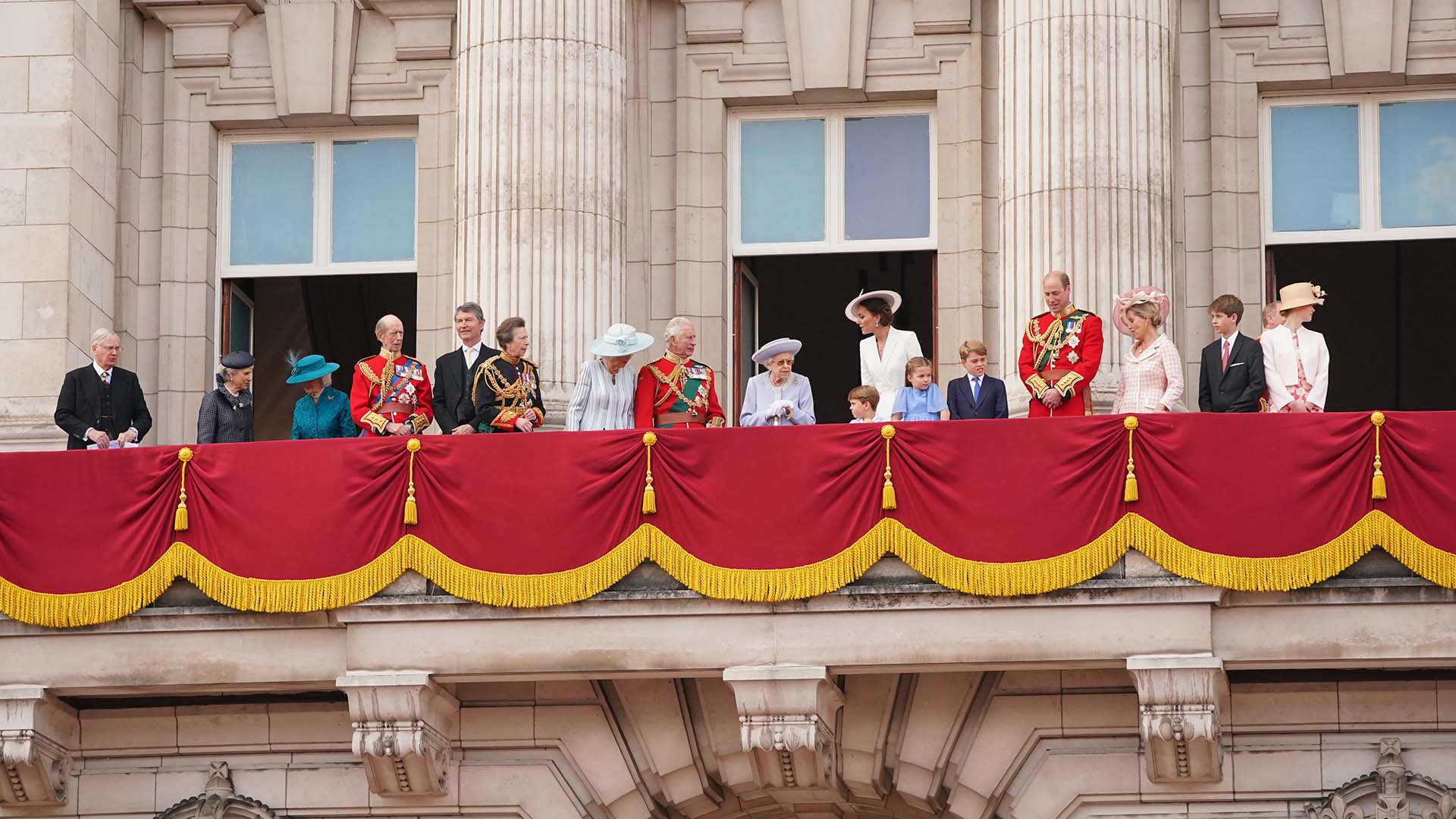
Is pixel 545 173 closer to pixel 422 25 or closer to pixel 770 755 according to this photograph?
pixel 422 25

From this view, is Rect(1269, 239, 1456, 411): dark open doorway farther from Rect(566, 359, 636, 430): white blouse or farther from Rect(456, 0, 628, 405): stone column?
Rect(566, 359, 636, 430): white blouse

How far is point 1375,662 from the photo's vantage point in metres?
23.1

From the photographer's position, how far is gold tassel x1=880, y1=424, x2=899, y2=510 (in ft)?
77.6

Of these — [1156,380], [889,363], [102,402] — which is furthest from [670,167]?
[1156,380]

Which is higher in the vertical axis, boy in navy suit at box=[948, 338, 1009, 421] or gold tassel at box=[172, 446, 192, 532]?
boy in navy suit at box=[948, 338, 1009, 421]

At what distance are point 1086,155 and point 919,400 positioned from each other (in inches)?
134

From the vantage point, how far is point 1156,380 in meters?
24.1

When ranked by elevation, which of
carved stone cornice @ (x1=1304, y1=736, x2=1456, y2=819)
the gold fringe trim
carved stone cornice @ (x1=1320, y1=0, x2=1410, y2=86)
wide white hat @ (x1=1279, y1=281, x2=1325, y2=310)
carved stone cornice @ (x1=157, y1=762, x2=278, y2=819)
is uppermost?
carved stone cornice @ (x1=1320, y1=0, x2=1410, y2=86)

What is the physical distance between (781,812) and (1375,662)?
6191 mm

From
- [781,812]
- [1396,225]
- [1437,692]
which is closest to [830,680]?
[781,812]

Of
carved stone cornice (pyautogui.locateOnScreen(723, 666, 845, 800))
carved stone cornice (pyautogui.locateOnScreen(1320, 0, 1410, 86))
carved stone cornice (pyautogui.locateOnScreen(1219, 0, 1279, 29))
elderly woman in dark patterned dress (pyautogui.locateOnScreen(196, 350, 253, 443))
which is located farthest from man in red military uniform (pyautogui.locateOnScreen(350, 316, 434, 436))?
carved stone cornice (pyautogui.locateOnScreen(1320, 0, 1410, 86))

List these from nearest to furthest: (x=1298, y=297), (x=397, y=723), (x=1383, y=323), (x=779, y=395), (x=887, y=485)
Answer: (x=887, y=485) < (x=1298, y=297) < (x=397, y=723) < (x=779, y=395) < (x=1383, y=323)

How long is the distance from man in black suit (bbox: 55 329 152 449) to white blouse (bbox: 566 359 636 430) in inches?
165

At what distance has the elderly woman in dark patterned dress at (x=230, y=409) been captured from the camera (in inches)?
1019
